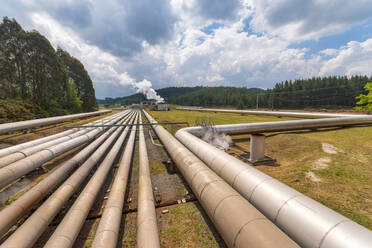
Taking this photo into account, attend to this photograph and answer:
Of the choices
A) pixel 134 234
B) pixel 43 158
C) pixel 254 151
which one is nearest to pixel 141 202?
pixel 134 234

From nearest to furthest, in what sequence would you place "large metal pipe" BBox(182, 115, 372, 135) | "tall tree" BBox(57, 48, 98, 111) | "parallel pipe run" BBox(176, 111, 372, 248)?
"parallel pipe run" BBox(176, 111, 372, 248) → "large metal pipe" BBox(182, 115, 372, 135) → "tall tree" BBox(57, 48, 98, 111)

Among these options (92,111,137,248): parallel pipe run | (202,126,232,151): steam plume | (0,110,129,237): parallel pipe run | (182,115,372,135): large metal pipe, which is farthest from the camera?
(182,115,372,135): large metal pipe

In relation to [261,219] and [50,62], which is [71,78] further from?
[261,219]

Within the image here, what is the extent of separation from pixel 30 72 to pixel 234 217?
50442mm

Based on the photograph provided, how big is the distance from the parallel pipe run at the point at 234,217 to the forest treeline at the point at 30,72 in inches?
1384

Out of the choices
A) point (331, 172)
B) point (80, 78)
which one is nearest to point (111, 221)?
point (331, 172)

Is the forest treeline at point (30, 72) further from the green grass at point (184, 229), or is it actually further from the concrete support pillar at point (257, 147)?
the concrete support pillar at point (257, 147)

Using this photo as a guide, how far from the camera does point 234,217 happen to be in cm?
443

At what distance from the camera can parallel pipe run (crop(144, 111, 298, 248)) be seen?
3.64 m

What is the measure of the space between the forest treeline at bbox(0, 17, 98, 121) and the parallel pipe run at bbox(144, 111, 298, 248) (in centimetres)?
3515

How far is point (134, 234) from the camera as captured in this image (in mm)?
6223

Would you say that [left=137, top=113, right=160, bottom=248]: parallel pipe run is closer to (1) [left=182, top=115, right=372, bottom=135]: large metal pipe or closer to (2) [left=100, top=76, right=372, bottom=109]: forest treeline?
(1) [left=182, top=115, right=372, bottom=135]: large metal pipe

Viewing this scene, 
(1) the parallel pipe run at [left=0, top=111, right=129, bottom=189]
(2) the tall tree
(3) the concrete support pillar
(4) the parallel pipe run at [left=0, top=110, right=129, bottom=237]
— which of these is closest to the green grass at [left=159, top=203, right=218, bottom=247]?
(4) the parallel pipe run at [left=0, top=110, right=129, bottom=237]

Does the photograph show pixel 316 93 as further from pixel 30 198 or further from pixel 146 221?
pixel 30 198
